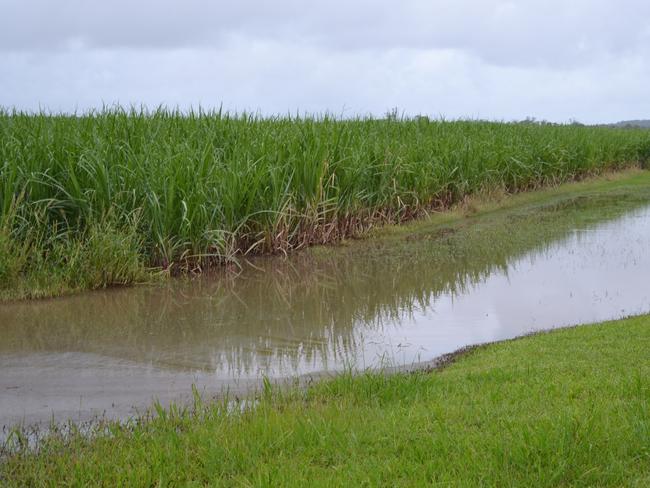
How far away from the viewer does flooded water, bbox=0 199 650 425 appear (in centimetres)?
561

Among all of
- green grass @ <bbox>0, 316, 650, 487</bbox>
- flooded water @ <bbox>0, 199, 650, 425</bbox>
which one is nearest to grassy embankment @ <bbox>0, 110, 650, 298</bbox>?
flooded water @ <bbox>0, 199, 650, 425</bbox>

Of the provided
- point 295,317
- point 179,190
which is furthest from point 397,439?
point 179,190

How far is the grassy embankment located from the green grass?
4.20 metres

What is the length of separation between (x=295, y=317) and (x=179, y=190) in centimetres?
251

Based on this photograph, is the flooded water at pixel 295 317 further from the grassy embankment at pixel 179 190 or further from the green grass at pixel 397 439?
the green grass at pixel 397 439

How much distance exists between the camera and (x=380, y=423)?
3.92 m

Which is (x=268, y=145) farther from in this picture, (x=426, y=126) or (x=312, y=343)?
(x=426, y=126)

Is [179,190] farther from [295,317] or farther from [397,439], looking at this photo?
[397,439]

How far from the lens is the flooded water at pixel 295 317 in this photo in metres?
5.61

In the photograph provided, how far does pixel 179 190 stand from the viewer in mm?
9172

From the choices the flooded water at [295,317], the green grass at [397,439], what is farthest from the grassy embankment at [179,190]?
the green grass at [397,439]

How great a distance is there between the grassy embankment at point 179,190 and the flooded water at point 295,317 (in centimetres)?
43

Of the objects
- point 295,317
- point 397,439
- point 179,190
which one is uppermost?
point 179,190

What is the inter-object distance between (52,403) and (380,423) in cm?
244
